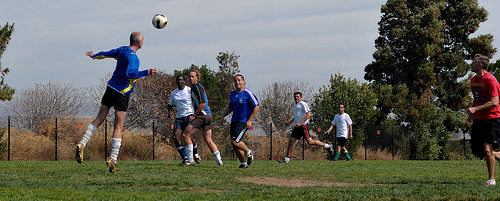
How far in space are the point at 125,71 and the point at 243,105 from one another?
311cm

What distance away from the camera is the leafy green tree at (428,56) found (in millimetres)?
32719

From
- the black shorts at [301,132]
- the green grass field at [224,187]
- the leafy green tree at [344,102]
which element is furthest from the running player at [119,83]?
the leafy green tree at [344,102]

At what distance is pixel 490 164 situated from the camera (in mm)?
8320

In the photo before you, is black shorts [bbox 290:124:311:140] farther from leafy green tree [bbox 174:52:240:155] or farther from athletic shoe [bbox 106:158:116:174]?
leafy green tree [bbox 174:52:240:155]

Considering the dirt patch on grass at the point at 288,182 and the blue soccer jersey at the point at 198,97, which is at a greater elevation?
the blue soccer jersey at the point at 198,97

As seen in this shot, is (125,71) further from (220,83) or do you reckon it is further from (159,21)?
(220,83)

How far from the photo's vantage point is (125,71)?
9109 millimetres

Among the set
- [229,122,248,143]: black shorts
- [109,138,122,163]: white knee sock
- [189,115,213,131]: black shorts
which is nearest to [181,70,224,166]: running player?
[189,115,213,131]: black shorts

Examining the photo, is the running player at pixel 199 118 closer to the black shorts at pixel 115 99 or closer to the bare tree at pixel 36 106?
the black shorts at pixel 115 99

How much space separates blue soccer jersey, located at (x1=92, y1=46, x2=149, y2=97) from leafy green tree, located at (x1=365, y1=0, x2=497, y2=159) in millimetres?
25231

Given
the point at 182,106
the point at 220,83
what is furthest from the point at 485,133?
the point at 220,83

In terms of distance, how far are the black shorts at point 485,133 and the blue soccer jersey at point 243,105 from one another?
447 centimetres

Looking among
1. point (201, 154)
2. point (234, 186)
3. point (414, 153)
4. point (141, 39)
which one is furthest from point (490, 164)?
point (414, 153)

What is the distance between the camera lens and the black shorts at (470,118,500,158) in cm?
824
